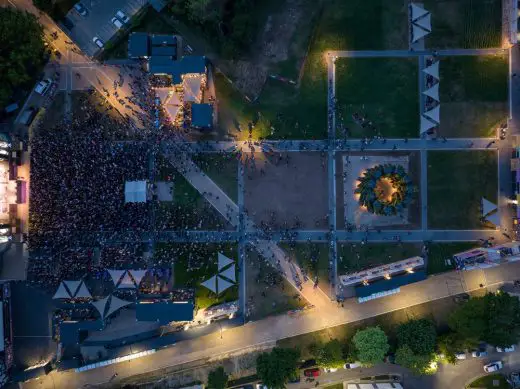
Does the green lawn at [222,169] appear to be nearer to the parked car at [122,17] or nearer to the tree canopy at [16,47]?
the parked car at [122,17]

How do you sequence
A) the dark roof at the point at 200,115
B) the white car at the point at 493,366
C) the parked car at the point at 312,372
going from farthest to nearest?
the parked car at the point at 312,372 → the white car at the point at 493,366 → the dark roof at the point at 200,115

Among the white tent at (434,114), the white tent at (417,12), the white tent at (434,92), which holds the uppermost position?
the white tent at (417,12)

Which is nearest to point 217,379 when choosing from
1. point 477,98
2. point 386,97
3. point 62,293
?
point 62,293

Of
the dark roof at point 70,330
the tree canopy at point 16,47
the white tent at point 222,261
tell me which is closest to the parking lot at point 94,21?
the tree canopy at point 16,47

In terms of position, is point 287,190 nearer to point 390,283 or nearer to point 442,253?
point 390,283

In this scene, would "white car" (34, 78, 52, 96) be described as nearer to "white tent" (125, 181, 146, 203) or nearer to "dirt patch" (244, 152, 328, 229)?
"white tent" (125, 181, 146, 203)

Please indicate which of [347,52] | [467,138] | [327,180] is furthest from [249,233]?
[467,138]
